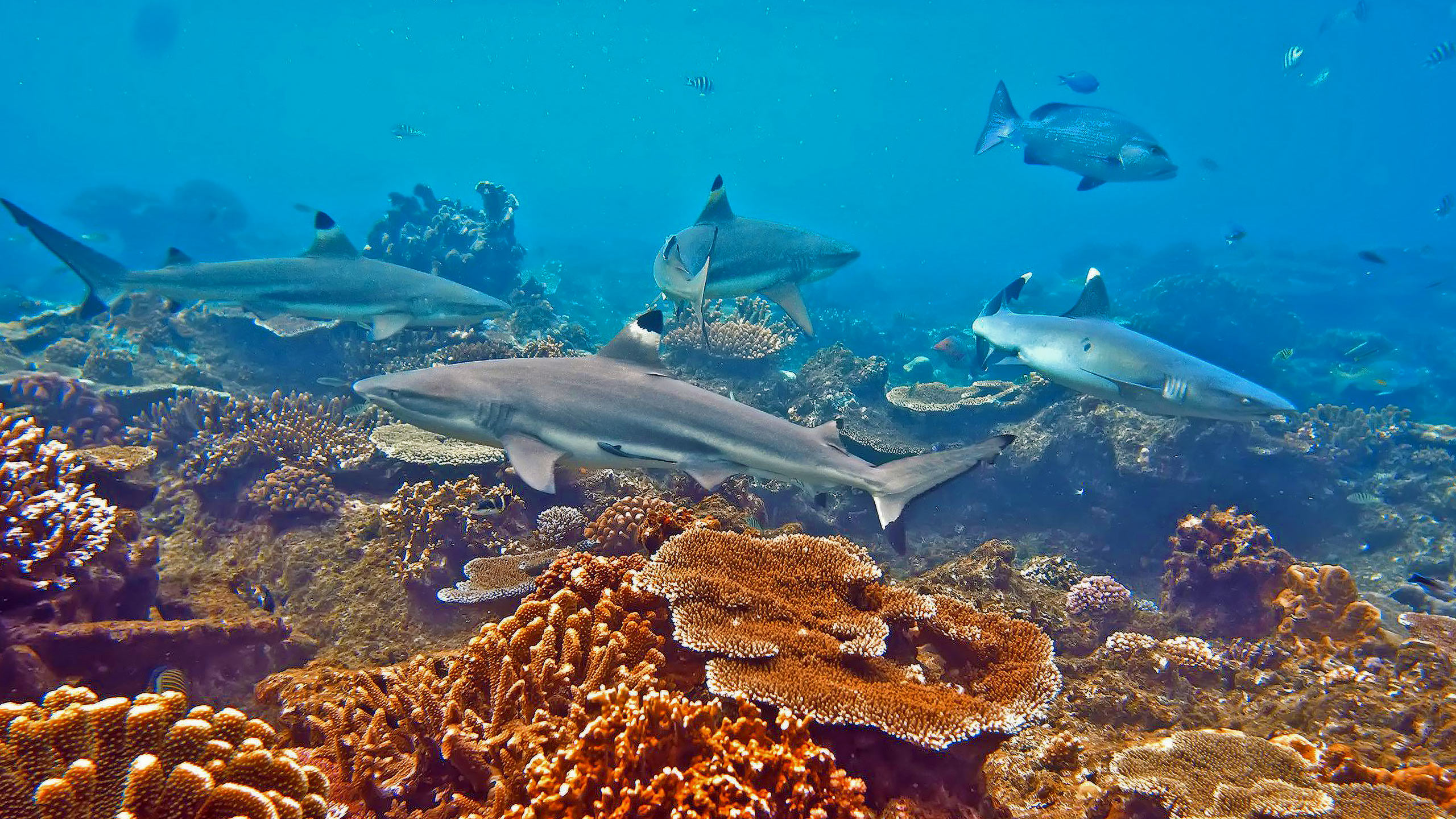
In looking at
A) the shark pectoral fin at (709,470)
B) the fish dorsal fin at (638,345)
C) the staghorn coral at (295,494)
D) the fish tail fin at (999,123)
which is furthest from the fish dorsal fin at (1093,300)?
the staghorn coral at (295,494)

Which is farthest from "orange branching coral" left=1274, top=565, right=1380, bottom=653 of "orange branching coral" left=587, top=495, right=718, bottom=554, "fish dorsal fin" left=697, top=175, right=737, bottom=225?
"fish dorsal fin" left=697, top=175, right=737, bottom=225

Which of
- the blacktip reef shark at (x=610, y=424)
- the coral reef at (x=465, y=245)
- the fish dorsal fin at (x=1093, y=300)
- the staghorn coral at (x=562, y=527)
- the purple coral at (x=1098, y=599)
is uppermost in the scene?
the coral reef at (x=465, y=245)

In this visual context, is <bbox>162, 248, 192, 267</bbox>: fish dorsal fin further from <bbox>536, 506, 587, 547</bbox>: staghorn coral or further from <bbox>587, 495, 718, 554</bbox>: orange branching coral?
<bbox>587, 495, 718, 554</bbox>: orange branching coral

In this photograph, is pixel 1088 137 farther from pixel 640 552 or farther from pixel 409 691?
pixel 409 691

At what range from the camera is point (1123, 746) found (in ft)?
12.0

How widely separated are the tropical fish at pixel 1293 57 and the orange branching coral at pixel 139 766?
3265 cm

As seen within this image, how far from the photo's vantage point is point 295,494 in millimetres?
6758

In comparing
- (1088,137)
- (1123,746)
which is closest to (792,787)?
(1123,746)

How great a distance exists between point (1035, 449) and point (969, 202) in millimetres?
162324

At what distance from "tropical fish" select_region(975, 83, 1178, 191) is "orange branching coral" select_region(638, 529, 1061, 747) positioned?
247 inches

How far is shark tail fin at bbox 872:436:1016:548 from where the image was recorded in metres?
3.99

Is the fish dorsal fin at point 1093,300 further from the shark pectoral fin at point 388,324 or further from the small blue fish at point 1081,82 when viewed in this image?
the small blue fish at point 1081,82

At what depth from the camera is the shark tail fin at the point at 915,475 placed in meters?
3.99

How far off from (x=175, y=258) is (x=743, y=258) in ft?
25.0
